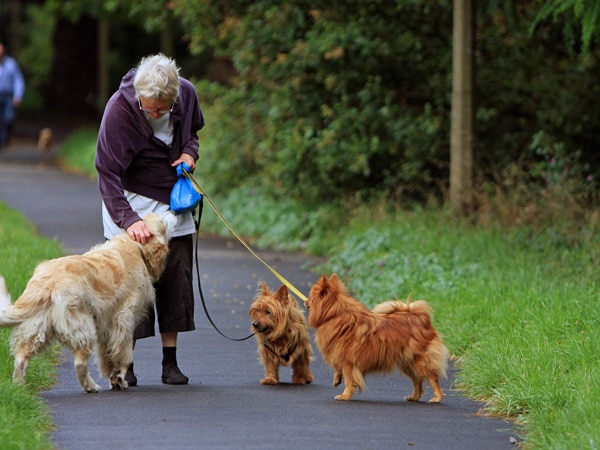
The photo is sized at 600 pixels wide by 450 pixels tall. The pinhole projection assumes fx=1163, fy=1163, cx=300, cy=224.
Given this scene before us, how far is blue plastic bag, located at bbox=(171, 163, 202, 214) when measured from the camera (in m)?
7.85

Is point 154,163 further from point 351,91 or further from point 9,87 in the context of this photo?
point 9,87

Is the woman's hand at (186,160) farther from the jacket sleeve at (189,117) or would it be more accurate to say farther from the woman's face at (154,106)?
the woman's face at (154,106)

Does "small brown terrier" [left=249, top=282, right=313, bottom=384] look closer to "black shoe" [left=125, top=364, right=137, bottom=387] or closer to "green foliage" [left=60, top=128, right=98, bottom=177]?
"black shoe" [left=125, top=364, right=137, bottom=387]

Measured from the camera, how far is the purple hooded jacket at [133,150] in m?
7.72

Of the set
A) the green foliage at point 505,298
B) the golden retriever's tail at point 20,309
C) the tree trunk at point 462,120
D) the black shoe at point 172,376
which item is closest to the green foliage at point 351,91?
the tree trunk at point 462,120

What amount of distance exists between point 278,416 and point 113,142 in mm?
2163

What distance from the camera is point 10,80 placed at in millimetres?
25797

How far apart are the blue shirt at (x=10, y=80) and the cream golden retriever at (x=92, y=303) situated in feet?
61.4

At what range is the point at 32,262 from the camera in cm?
1151

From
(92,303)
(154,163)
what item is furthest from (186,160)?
(92,303)

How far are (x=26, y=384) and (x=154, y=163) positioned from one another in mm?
1699

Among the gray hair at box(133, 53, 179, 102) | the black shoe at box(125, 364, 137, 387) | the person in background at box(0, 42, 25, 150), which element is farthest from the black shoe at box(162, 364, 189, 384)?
the person in background at box(0, 42, 25, 150)

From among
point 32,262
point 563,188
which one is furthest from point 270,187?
point 32,262

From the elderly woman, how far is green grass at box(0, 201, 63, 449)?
674mm
